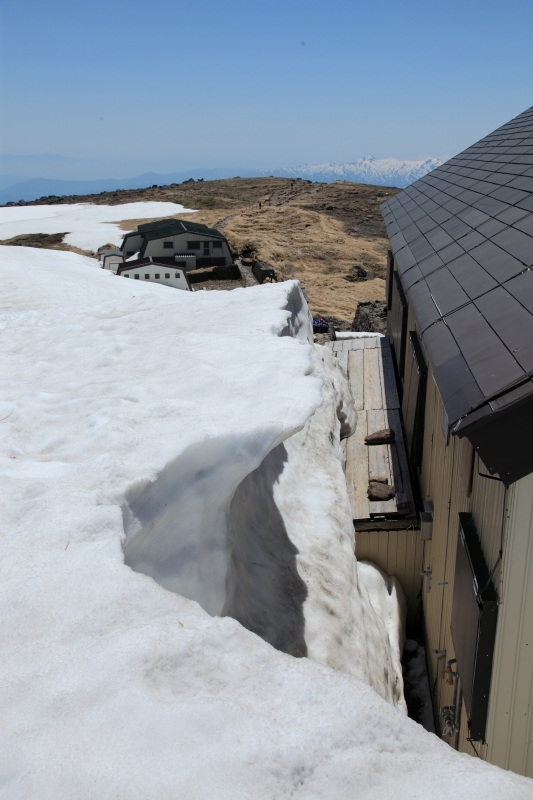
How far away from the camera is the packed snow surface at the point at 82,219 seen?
41.7 metres

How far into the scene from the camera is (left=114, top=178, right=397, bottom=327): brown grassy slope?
30.6 metres

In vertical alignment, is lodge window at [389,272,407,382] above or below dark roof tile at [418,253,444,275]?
below

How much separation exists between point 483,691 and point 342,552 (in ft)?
5.02

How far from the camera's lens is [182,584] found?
11.5 ft

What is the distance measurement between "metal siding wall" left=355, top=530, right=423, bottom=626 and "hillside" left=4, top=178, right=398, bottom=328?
15.0 meters

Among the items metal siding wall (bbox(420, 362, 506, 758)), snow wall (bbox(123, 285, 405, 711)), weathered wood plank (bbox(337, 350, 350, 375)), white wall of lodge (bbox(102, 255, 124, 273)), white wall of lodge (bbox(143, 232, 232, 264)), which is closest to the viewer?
snow wall (bbox(123, 285, 405, 711))

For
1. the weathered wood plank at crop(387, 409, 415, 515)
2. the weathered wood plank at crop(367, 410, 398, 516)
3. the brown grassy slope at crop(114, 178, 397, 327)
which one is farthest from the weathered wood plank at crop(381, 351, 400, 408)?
the brown grassy slope at crop(114, 178, 397, 327)

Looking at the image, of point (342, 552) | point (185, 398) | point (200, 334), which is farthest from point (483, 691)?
point (200, 334)

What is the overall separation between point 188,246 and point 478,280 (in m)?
29.8

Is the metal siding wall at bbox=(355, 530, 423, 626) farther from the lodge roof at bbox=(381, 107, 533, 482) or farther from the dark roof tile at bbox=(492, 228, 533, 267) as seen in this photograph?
the dark roof tile at bbox=(492, 228, 533, 267)

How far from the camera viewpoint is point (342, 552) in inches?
216

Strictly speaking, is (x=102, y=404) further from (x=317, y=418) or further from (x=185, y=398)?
(x=317, y=418)

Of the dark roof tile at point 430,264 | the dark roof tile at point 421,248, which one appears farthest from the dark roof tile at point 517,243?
the dark roof tile at point 421,248

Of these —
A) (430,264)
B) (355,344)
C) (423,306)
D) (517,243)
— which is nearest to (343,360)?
(355,344)
